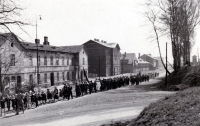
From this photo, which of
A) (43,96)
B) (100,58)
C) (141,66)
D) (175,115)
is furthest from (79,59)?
(141,66)

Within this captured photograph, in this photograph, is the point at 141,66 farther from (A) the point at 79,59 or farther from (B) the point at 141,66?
(A) the point at 79,59

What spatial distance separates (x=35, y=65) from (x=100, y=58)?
28.1 m

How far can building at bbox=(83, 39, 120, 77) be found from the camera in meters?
61.0

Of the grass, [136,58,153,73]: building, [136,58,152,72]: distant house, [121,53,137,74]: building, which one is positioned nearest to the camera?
the grass

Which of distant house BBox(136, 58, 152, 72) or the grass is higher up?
distant house BBox(136, 58, 152, 72)

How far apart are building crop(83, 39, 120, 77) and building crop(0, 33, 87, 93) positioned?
12.9 metres

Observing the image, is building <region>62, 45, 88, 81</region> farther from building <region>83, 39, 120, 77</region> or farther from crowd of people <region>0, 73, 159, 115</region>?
crowd of people <region>0, 73, 159, 115</region>

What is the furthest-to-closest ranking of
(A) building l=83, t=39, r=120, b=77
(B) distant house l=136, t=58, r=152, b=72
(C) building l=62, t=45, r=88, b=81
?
(B) distant house l=136, t=58, r=152, b=72
(A) building l=83, t=39, r=120, b=77
(C) building l=62, t=45, r=88, b=81

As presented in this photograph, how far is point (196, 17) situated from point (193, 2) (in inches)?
87.3

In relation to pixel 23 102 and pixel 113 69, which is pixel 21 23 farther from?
pixel 113 69

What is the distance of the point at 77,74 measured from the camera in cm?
4781

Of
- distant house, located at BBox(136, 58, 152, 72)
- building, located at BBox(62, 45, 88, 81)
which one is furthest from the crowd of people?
distant house, located at BBox(136, 58, 152, 72)

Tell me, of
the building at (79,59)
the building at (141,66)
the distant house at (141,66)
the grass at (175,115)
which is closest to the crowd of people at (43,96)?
→ the grass at (175,115)

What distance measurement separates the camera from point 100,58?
6134 centimetres
